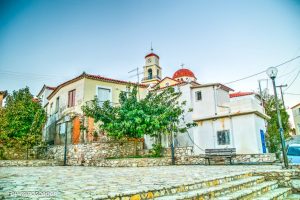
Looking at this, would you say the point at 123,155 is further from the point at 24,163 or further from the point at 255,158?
the point at 255,158

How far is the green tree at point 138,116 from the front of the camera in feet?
49.8

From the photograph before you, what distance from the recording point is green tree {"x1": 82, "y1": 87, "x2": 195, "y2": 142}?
1518cm

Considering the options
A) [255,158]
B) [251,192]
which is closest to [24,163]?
[251,192]

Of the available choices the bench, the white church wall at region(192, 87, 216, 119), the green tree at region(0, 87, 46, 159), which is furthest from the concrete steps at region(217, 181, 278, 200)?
the green tree at region(0, 87, 46, 159)

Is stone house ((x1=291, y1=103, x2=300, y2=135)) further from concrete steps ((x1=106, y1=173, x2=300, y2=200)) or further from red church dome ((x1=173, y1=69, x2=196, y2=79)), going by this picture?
concrete steps ((x1=106, y1=173, x2=300, y2=200))

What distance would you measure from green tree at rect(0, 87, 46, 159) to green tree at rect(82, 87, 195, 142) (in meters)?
6.53

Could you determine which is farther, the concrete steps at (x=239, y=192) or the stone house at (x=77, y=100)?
the stone house at (x=77, y=100)

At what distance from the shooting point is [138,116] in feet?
50.8

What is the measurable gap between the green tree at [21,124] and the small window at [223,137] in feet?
49.9

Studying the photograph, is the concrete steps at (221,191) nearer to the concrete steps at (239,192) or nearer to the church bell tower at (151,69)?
the concrete steps at (239,192)

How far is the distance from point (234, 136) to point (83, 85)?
531 inches

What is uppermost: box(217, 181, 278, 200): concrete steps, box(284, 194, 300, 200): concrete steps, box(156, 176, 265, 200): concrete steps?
box(156, 176, 265, 200): concrete steps

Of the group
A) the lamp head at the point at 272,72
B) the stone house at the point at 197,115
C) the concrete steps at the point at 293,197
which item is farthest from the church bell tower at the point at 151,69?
the concrete steps at the point at 293,197

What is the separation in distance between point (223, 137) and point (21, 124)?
17.6 meters
